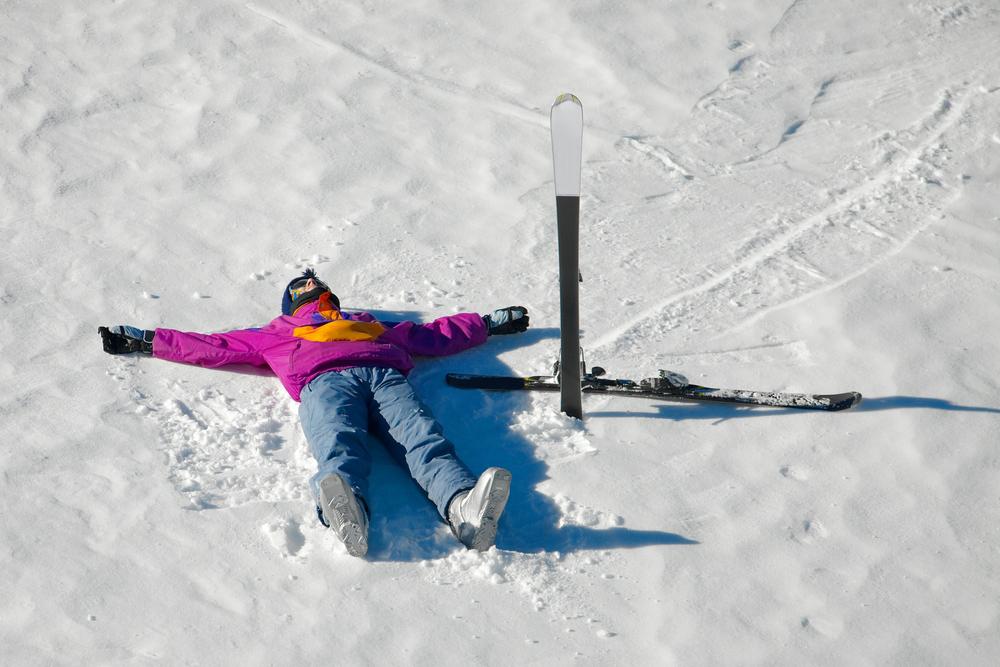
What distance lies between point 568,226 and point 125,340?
2212mm

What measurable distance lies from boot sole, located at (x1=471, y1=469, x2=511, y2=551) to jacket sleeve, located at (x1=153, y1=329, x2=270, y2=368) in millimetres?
1624

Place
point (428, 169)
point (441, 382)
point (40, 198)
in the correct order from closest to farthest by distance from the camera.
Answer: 1. point (441, 382)
2. point (40, 198)
3. point (428, 169)

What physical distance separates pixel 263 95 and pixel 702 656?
5111 mm

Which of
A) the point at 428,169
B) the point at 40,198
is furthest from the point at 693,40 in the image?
the point at 40,198

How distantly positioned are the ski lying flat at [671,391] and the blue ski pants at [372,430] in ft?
1.54

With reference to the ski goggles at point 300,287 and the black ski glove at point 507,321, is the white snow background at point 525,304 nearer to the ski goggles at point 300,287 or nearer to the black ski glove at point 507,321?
the black ski glove at point 507,321

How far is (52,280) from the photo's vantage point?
607 cm

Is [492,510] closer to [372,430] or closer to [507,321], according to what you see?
[372,430]

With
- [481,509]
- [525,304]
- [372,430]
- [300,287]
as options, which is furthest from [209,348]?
[481,509]

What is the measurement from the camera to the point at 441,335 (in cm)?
555

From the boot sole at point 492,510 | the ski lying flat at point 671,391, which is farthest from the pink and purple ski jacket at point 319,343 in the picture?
the boot sole at point 492,510

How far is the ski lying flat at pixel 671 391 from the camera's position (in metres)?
5.23

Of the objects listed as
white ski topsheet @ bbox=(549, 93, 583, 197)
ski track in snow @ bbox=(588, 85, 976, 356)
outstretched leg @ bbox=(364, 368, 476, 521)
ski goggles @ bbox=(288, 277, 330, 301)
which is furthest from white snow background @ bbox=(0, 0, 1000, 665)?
white ski topsheet @ bbox=(549, 93, 583, 197)

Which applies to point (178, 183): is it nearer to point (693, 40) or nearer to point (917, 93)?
point (693, 40)
